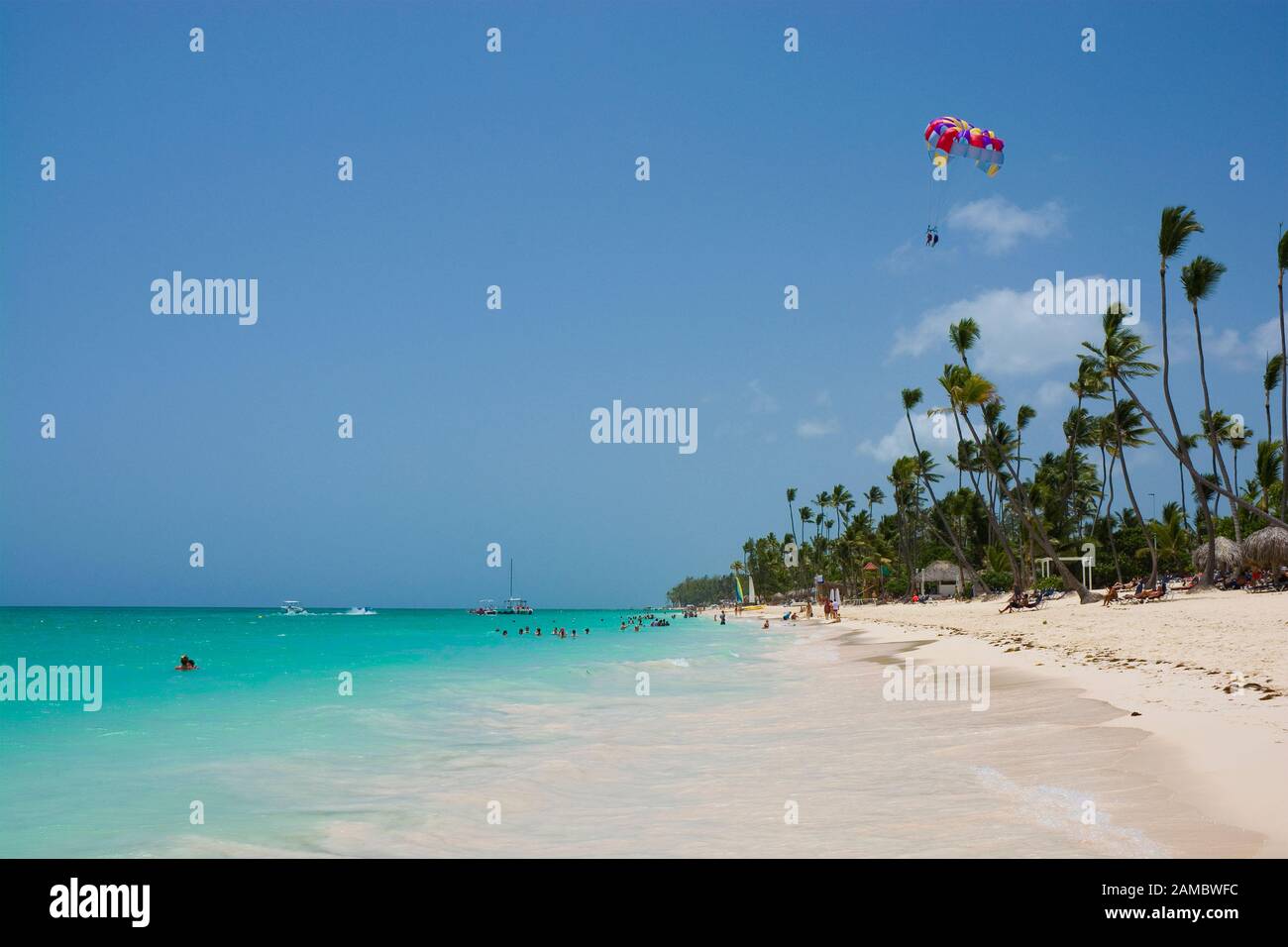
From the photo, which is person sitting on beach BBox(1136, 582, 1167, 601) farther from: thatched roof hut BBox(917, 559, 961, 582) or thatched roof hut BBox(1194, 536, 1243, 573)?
thatched roof hut BBox(917, 559, 961, 582)

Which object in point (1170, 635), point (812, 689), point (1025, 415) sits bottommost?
point (812, 689)

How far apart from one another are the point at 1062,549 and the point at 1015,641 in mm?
44939

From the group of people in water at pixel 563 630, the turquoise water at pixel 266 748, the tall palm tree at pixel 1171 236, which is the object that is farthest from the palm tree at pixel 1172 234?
the group of people in water at pixel 563 630

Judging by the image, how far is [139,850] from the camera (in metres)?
8.07

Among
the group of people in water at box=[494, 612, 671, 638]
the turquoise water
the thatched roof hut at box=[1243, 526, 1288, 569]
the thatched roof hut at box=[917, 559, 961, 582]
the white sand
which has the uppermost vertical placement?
the thatched roof hut at box=[1243, 526, 1288, 569]

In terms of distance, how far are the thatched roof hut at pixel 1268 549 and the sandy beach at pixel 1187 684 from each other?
696cm

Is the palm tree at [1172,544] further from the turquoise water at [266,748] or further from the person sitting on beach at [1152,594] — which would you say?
the turquoise water at [266,748]

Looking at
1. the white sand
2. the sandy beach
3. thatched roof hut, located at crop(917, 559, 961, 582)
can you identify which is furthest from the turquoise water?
thatched roof hut, located at crop(917, 559, 961, 582)

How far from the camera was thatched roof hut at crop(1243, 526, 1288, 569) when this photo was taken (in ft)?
112

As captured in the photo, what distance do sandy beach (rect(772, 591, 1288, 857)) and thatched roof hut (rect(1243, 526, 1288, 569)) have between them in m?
6.96
